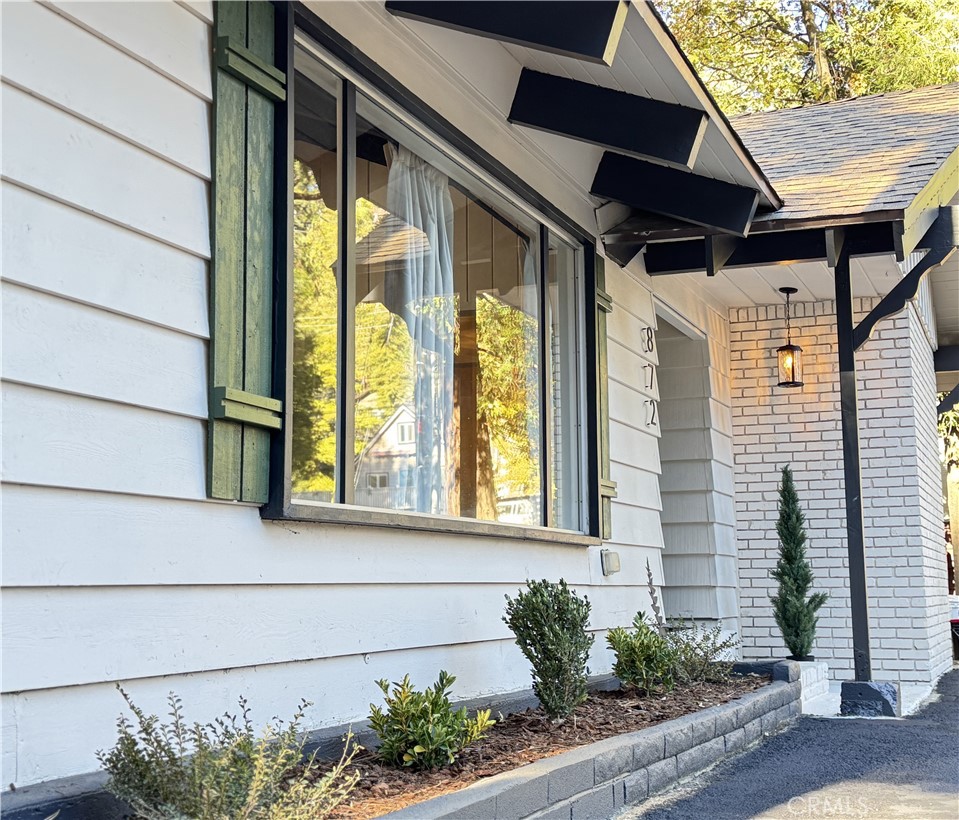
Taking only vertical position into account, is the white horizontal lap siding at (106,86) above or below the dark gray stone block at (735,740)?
above

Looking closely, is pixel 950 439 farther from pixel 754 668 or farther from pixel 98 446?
pixel 98 446

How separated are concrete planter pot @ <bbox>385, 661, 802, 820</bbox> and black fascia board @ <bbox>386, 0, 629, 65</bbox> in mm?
2285

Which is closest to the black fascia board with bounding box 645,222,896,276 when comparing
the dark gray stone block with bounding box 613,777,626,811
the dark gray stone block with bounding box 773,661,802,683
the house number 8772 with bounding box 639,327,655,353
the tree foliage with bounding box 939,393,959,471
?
the house number 8772 with bounding box 639,327,655,353

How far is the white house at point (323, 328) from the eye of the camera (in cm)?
242

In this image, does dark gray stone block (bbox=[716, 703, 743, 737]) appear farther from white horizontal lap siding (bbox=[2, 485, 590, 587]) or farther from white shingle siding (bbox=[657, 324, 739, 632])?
white shingle siding (bbox=[657, 324, 739, 632])

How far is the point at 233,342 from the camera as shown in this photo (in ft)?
9.62

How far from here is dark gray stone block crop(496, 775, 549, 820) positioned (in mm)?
2711

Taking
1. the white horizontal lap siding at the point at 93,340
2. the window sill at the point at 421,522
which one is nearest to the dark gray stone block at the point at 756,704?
the window sill at the point at 421,522

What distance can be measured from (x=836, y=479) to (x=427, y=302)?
4746 millimetres

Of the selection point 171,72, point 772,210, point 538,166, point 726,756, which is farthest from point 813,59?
point 171,72

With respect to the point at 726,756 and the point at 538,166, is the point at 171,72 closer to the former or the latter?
the point at 538,166

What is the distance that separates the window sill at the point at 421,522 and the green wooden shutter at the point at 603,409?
21 centimetres

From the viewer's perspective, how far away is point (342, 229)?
3611mm

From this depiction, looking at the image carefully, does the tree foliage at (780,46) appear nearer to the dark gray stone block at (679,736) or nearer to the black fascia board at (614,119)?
the black fascia board at (614,119)
